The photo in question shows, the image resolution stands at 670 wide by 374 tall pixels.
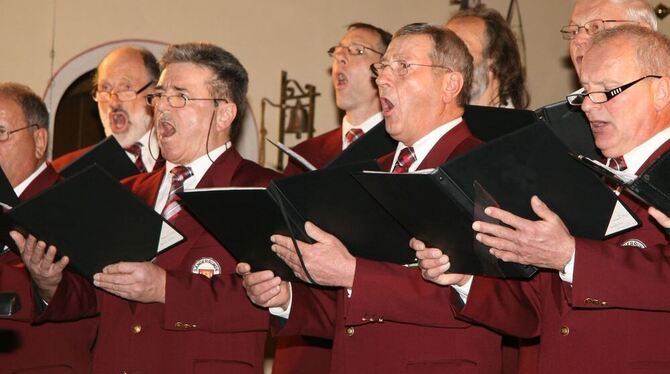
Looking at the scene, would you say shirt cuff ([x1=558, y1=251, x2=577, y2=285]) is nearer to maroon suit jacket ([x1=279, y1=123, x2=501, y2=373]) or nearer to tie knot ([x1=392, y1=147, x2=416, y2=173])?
maroon suit jacket ([x1=279, y1=123, x2=501, y2=373])

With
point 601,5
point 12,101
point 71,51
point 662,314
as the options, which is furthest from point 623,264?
point 71,51

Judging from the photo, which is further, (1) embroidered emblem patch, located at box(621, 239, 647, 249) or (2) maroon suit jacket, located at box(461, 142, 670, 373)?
(1) embroidered emblem patch, located at box(621, 239, 647, 249)

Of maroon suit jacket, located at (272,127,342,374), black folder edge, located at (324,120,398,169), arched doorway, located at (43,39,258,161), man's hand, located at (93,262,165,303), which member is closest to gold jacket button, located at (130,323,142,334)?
man's hand, located at (93,262,165,303)

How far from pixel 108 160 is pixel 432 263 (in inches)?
81.0

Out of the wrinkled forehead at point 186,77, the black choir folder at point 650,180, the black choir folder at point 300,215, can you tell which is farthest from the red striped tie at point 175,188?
the black choir folder at point 650,180

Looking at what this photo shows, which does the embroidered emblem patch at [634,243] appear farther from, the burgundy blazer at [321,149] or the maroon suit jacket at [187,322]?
the burgundy blazer at [321,149]

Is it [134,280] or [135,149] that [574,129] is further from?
[135,149]

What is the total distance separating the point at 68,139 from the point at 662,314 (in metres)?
5.00

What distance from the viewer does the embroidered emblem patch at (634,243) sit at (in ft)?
10.3

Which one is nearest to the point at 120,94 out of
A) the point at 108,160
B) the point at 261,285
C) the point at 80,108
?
the point at 108,160

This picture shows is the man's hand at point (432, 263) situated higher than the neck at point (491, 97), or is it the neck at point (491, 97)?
the neck at point (491, 97)

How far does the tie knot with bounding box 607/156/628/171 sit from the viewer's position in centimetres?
320

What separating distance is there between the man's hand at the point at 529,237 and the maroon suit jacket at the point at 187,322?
1112 millimetres

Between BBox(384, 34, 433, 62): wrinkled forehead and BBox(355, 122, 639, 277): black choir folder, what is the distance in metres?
0.81
